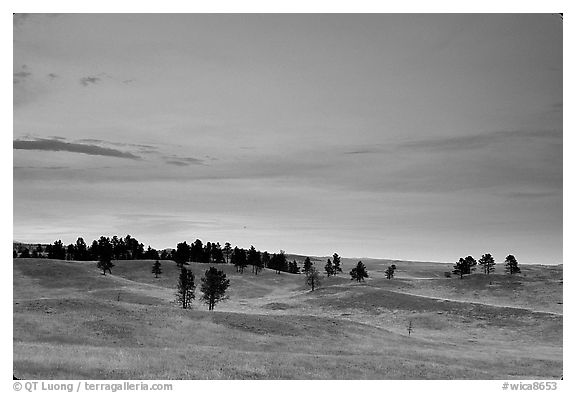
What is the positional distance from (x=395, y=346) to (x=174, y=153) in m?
21.8

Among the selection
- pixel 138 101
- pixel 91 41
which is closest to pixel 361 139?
pixel 138 101

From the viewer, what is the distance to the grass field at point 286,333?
21.8 metres

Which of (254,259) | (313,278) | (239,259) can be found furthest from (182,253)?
(313,278)

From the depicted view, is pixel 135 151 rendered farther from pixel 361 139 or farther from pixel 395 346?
pixel 395 346

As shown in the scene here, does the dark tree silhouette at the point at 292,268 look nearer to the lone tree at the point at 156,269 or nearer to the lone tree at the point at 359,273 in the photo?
the lone tree at the point at 359,273

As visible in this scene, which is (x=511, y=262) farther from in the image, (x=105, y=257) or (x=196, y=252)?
(x=196, y=252)

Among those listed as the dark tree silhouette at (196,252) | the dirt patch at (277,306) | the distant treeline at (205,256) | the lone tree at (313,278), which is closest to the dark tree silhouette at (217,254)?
the distant treeline at (205,256)

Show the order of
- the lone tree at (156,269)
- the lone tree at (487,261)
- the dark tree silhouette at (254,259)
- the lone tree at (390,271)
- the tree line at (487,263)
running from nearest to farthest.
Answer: the lone tree at (487,261) < the tree line at (487,263) < the dark tree silhouette at (254,259) < the lone tree at (156,269) < the lone tree at (390,271)

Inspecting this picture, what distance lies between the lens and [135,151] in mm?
27016

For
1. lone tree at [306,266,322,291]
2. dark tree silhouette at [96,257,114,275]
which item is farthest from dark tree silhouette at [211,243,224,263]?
dark tree silhouette at [96,257,114,275]

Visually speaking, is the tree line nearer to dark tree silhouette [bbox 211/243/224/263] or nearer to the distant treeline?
the distant treeline

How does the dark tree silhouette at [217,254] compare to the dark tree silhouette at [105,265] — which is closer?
the dark tree silhouette at [105,265]

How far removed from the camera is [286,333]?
36.0 m
